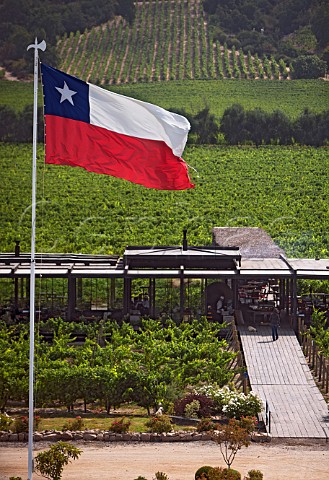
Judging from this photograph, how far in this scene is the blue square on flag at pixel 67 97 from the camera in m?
19.7

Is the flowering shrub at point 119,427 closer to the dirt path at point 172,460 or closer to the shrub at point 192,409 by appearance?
the dirt path at point 172,460

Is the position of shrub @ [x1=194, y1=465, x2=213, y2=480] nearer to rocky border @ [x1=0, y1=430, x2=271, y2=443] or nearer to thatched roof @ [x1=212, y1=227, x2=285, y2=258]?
rocky border @ [x1=0, y1=430, x2=271, y2=443]

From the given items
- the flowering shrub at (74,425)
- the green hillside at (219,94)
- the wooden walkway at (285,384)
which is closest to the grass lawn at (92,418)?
the flowering shrub at (74,425)

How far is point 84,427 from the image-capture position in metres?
22.9

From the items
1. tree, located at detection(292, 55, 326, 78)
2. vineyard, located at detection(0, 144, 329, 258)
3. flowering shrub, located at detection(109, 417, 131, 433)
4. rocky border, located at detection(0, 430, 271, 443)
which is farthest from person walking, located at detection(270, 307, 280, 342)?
tree, located at detection(292, 55, 326, 78)

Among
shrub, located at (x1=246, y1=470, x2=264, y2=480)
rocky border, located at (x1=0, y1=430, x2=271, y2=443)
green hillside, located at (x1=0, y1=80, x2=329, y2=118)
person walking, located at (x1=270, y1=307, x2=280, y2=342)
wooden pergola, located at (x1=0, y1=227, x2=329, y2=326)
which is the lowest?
rocky border, located at (x1=0, y1=430, x2=271, y2=443)

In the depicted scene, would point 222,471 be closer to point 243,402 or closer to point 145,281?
point 243,402

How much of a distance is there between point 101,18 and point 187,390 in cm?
10309

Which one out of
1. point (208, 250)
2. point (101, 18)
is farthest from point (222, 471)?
point (101, 18)

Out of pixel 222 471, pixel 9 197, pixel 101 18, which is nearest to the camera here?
pixel 222 471

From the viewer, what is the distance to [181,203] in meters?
74.2

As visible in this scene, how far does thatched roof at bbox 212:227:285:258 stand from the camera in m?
37.7

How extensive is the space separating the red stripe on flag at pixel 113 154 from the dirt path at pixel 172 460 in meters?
5.30

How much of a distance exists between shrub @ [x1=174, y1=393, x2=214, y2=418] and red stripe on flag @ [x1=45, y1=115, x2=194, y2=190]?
19.4 ft
